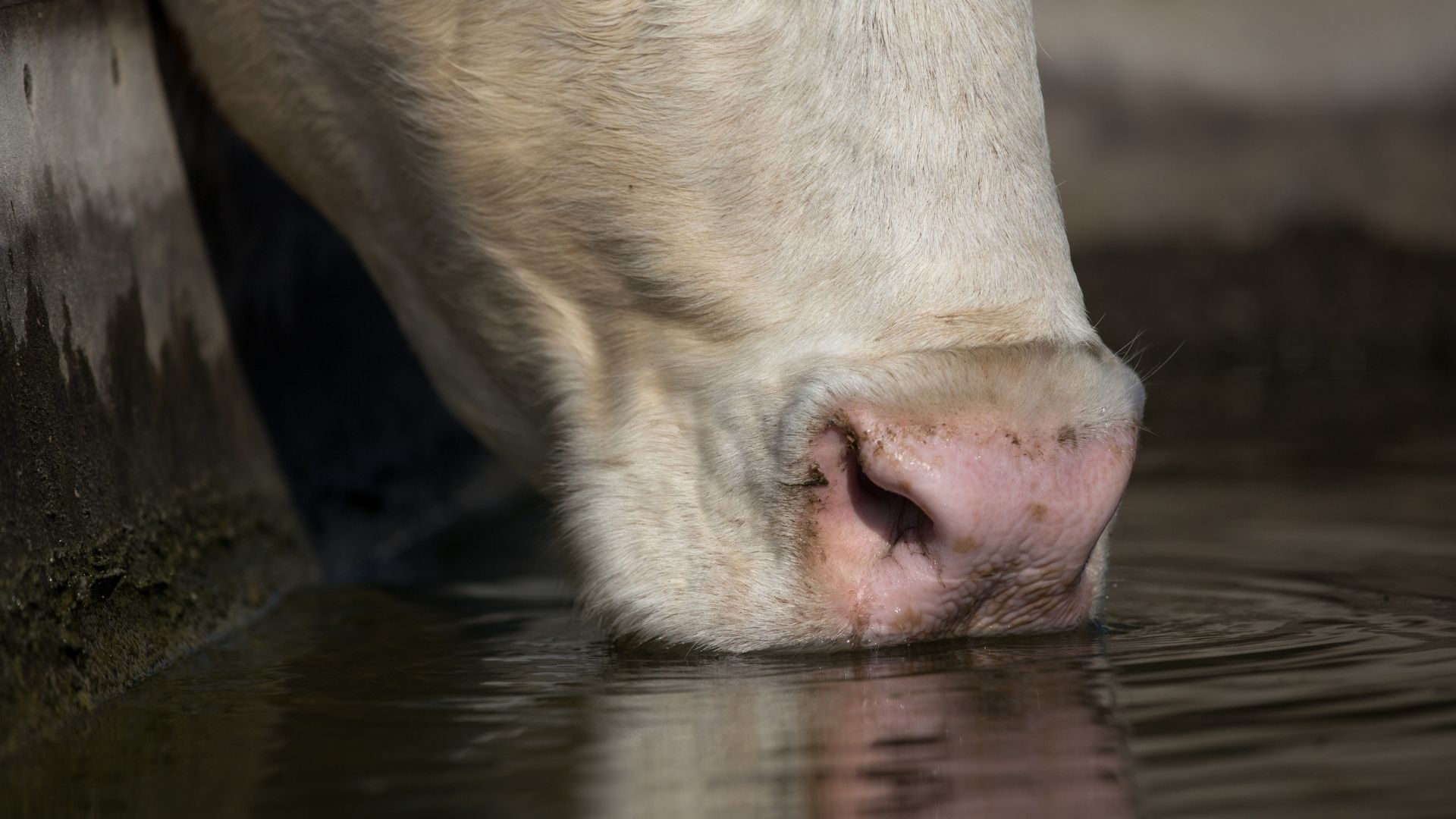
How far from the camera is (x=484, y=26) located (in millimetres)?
2223

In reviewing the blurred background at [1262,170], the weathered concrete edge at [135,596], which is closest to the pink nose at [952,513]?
the weathered concrete edge at [135,596]

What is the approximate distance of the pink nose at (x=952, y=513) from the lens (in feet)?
6.06

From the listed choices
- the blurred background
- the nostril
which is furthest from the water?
the blurred background

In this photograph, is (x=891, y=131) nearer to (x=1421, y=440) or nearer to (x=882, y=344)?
(x=882, y=344)

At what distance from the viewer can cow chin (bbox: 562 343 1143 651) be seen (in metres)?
1.86

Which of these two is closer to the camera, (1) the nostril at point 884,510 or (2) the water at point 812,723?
(2) the water at point 812,723

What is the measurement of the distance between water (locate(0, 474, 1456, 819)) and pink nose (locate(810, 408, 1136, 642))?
6 centimetres

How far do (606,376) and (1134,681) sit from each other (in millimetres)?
713

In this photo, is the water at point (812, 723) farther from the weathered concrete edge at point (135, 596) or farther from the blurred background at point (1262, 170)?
the blurred background at point (1262, 170)

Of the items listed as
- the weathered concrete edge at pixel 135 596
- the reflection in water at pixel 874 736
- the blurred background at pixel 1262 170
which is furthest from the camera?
the blurred background at pixel 1262 170

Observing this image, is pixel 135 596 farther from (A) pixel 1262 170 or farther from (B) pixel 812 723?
(A) pixel 1262 170

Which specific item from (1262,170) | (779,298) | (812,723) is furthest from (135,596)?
(1262,170)

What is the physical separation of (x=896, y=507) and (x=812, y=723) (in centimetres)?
29

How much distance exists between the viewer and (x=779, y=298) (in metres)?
2.06
